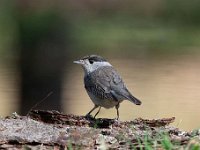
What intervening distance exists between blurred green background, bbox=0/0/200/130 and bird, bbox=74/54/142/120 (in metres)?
2.25

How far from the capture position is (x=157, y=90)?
14.4 m

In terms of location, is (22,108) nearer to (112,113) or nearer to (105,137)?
(112,113)

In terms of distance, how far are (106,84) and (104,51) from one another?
11806mm

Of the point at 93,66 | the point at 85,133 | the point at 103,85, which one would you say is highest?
the point at 93,66

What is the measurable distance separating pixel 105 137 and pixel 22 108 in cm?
681

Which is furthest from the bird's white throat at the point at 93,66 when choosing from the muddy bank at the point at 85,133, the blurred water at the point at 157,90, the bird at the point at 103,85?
the muddy bank at the point at 85,133

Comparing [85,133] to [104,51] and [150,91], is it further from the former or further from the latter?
[104,51]

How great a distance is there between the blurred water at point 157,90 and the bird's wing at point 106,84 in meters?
1.91

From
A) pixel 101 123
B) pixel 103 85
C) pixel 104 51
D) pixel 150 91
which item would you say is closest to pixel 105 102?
pixel 103 85

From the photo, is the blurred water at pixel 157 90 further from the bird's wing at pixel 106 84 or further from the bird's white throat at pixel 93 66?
the bird's wing at pixel 106 84

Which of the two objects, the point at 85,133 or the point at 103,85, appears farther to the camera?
the point at 103,85

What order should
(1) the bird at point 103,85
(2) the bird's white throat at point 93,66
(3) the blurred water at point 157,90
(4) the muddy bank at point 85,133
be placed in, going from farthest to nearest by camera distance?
(3) the blurred water at point 157,90, (2) the bird's white throat at point 93,66, (1) the bird at point 103,85, (4) the muddy bank at point 85,133

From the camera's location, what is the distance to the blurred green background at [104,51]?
13.0 m

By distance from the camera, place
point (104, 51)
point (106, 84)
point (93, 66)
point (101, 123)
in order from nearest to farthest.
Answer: point (101, 123) → point (106, 84) → point (93, 66) → point (104, 51)
